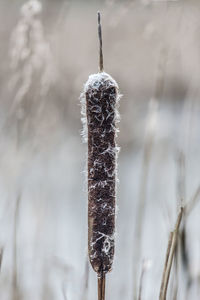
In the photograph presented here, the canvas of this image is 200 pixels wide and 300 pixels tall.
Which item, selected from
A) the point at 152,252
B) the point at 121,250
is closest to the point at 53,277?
the point at 121,250

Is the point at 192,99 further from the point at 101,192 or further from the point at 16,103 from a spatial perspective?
the point at 101,192

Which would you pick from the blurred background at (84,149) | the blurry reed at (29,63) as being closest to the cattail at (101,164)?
the blurred background at (84,149)

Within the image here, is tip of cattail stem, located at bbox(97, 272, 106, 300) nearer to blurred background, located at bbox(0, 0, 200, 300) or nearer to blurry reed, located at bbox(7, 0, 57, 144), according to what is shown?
blurred background, located at bbox(0, 0, 200, 300)

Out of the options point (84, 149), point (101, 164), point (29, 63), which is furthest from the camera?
point (84, 149)

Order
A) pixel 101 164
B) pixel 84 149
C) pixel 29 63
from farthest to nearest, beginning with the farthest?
pixel 84 149
pixel 29 63
pixel 101 164

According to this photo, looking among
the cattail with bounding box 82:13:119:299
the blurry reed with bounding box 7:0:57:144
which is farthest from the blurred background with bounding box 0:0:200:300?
the cattail with bounding box 82:13:119:299

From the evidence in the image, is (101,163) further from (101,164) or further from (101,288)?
(101,288)

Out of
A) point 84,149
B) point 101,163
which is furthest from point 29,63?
point 84,149

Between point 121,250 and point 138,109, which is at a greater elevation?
point 138,109
